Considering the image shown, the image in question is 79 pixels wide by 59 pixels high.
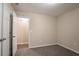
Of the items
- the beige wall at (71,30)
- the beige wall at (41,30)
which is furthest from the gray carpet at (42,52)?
the beige wall at (41,30)

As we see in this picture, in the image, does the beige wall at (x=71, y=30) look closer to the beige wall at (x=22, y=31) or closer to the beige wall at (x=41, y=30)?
the beige wall at (x=41, y=30)

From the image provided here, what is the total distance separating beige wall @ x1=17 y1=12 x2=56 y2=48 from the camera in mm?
4039

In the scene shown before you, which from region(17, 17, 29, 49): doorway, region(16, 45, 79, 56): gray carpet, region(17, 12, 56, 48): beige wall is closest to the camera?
region(16, 45, 79, 56): gray carpet

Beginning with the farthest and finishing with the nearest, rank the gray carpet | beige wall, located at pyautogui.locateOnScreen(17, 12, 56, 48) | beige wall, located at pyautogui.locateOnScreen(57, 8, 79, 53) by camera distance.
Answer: beige wall, located at pyautogui.locateOnScreen(17, 12, 56, 48), beige wall, located at pyautogui.locateOnScreen(57, 8, 79, 53), the gray carpet

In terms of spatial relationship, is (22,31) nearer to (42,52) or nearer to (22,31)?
(22,31)

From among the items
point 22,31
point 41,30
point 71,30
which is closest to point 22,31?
point 22,31

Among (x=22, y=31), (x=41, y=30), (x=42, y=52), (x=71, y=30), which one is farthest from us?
(x=22, y=31)

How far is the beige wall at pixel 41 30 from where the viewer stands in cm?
404

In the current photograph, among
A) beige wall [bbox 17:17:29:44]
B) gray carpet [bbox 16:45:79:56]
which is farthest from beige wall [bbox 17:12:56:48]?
beige wall [bbox 17:17:29:44]

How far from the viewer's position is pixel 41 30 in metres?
4.35

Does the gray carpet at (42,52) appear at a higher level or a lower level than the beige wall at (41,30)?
lower

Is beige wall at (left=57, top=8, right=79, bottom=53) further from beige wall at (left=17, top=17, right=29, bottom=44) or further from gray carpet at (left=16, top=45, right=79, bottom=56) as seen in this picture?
beige wall at (left=17, top=17, right=29, bottom=44)

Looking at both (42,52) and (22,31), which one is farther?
(22,31)

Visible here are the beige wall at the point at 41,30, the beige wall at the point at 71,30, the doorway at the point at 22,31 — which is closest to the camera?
the beige wall at the point at 71,30
